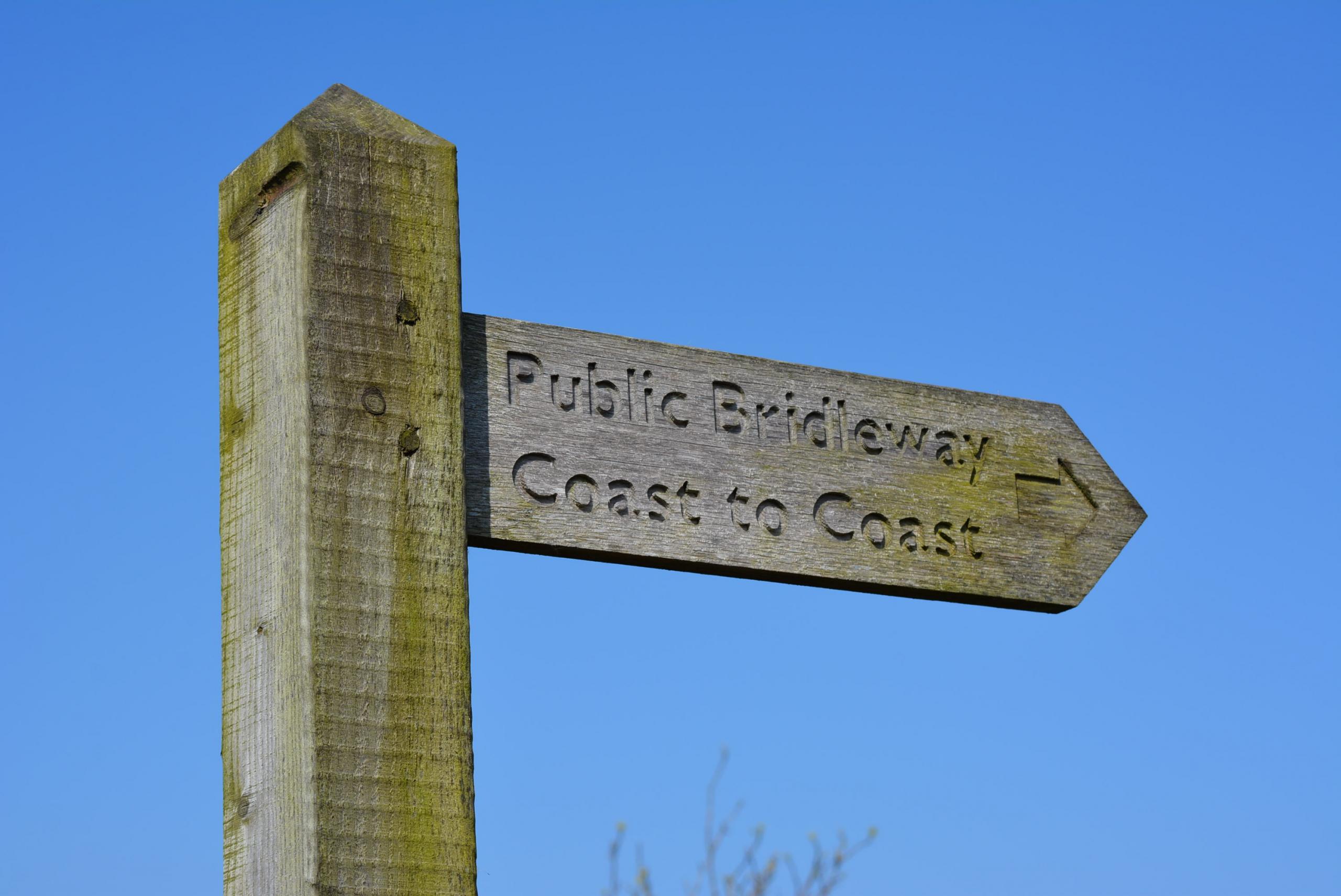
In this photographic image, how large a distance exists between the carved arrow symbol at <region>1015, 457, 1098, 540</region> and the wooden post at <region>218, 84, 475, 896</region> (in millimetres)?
1110

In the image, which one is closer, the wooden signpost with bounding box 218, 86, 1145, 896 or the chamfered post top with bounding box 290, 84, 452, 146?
the wooden signpost with bounding box 218, 86, 1145, 896

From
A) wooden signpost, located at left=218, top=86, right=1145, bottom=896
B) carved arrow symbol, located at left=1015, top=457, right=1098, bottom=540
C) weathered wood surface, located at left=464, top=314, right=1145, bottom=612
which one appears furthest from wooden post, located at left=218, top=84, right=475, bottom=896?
carved arrow symbol, located at left=1015, top=457, right=1098, bottom=540

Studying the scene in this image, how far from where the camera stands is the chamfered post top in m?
2.21

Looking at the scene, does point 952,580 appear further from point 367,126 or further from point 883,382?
point 367,126

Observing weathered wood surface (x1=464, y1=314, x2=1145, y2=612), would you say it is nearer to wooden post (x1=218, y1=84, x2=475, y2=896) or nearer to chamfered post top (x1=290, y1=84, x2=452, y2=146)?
wooden post (x1=218, y1=84, x2=475, y2=896)

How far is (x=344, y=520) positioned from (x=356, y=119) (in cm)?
59

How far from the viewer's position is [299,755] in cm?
194

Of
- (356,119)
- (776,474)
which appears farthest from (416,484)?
(776,474)

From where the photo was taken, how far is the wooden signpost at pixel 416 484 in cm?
198

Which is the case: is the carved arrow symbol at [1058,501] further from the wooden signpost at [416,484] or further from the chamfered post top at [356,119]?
the chamfered post top at [356,119]

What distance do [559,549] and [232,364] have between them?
1.68 ft

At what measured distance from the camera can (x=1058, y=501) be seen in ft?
9.34

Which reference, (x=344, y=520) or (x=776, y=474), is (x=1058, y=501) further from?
(x=344, y=520)

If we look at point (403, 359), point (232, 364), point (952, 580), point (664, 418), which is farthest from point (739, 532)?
point (232, 364)
